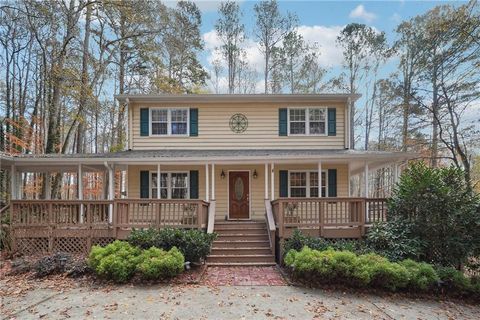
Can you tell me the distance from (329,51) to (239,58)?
6.64 meters

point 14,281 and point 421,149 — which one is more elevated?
point 421,149

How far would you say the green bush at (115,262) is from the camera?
6.75 m

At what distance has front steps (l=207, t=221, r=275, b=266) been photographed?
849 centimetres

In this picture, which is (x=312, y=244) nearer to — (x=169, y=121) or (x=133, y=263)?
(x=133, y=263)

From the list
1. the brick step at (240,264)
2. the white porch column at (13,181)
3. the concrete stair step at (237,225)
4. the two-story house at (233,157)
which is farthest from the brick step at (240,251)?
the white porch column at (13,181)

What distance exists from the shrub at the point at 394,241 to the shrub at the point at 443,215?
0.11 meters

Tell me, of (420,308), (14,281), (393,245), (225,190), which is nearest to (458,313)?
(420,308)

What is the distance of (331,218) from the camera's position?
29.4ft

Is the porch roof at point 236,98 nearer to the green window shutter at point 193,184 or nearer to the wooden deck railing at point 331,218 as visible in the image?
the green window shutter at point 193,184

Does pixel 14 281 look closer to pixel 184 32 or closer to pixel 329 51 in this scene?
pixel 184 32

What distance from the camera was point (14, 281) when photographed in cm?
691

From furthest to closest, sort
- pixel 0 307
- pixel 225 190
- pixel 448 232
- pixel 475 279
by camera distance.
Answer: pixel 225 190 < pixel 448 232 < pixel 475 279 < pixel 0 307

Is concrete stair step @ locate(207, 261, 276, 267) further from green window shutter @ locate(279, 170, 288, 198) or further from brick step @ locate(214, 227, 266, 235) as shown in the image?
green window shutter @ locate(279, 170, 288, 198)

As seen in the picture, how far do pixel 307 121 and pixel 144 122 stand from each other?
6.53 meters
